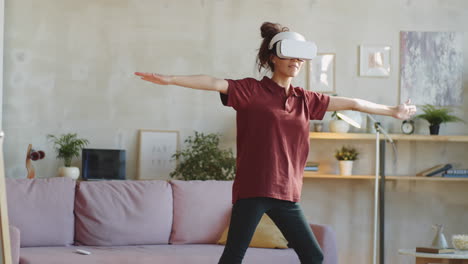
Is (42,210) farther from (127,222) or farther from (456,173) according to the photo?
(456,173)

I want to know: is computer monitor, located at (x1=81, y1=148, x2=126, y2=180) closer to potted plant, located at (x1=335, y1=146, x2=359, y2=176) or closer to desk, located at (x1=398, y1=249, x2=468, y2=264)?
potted plant, located at (x1=335, y1=146, x2=359, y2=176)

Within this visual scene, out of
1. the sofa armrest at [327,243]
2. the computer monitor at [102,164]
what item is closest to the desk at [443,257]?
the sofa armrest at [327,243]

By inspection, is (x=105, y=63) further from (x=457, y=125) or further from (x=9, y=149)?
Answer: (x=457, y=125)

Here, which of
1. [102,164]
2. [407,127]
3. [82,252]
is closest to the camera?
[82,252]

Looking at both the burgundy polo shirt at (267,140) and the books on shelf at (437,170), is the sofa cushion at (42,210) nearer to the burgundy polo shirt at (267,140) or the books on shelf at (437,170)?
the burgundy polo shirt at (267,140)

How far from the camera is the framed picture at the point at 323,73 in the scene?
6.02 meters

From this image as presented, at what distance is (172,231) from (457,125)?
288cm

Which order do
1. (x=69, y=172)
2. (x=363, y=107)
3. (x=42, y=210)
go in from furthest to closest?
(x=69, y=172) → (x=42, y=210) → (x=363, y=107)

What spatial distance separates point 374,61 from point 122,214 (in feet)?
9.20

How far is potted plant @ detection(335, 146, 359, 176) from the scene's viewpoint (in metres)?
5.77

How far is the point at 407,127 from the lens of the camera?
5.89m

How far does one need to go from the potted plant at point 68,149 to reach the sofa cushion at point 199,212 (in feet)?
3.78

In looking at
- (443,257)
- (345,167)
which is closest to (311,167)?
(345,167)

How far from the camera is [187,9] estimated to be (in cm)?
597
